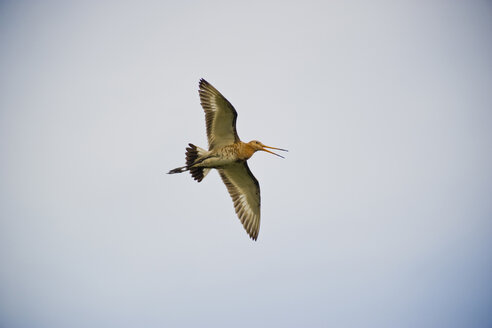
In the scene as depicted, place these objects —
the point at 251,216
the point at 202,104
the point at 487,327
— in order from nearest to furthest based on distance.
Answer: the point at 202,104 < the point at 251,216 < the point at 487,327

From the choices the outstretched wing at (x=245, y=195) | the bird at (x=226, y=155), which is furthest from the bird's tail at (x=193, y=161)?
the outstretched wing at (x=245, y=195)

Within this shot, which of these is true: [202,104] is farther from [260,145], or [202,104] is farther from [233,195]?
[233,195]

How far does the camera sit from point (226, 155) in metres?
10.4

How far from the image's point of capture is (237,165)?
1059 cm

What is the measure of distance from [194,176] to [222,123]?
1.43 m

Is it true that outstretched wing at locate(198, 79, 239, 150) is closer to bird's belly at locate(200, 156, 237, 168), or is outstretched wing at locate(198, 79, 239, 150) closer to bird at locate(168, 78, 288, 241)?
bird at locate(168, 78, 288, 241)

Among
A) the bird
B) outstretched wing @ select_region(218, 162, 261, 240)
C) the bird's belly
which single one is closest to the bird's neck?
the bird

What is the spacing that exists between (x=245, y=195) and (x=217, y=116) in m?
2.18

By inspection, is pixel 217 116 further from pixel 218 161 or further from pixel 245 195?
pixel 245 195

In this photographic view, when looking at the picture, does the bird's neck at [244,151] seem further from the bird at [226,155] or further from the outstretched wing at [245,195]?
the outstretched wing at [245,195]

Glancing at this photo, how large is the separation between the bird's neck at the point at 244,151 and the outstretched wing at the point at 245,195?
0.48 meters

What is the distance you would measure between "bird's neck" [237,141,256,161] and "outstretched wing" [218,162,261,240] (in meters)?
0.48

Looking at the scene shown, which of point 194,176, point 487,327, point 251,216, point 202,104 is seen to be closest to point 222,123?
point 202,104

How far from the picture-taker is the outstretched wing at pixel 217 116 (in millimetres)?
10125
